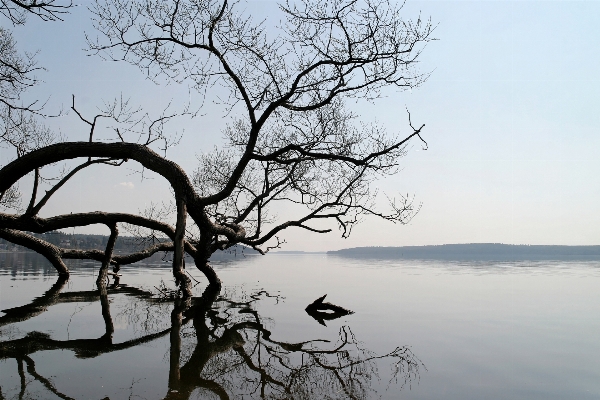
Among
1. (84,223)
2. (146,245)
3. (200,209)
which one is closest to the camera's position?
(200,209)

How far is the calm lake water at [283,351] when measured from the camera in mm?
5199

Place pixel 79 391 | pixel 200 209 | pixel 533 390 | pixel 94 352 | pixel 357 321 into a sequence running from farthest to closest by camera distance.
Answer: pixel 200 209 → pixel 357 321 → pixel 94 352 → pixel 533 390 → pixel 79 391

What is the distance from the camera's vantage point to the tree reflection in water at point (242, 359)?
512cm

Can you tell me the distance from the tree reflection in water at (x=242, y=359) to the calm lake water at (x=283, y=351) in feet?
0.06

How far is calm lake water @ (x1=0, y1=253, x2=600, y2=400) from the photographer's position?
17.1ft

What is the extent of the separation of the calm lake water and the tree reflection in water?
0.06 feet

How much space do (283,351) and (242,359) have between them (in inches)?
31.7

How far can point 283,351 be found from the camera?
705 cm

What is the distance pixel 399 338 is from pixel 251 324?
116 inches

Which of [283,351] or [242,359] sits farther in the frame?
[283,351]

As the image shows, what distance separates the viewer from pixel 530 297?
16.3m

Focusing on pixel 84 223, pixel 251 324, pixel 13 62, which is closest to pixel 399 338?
pixel 251 324

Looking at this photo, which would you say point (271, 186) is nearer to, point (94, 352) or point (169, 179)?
point (169, 179)

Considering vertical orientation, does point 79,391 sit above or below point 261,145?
below
